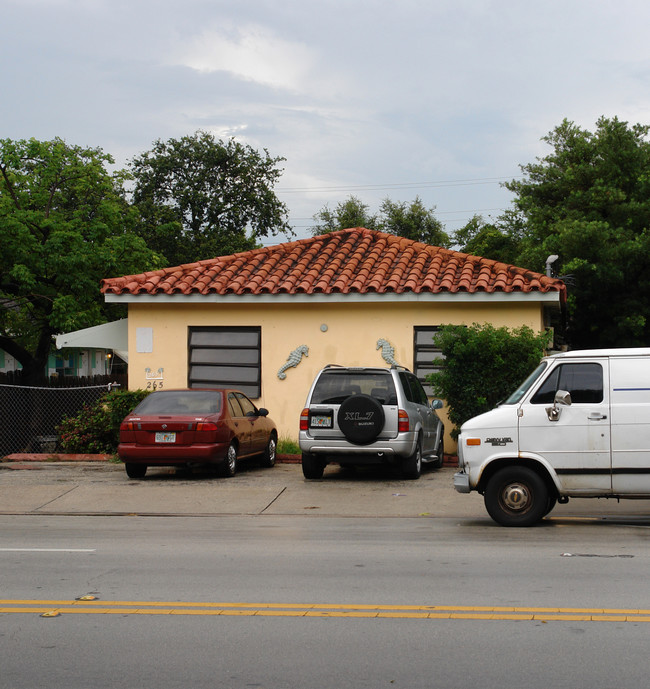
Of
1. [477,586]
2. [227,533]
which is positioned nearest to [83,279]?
[227,533]

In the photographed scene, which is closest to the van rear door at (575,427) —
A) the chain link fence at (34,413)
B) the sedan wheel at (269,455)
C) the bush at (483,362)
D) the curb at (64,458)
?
the bush at (483,362)

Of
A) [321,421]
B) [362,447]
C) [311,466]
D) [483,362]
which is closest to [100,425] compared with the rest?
[311,466]

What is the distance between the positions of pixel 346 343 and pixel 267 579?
37.7 feet

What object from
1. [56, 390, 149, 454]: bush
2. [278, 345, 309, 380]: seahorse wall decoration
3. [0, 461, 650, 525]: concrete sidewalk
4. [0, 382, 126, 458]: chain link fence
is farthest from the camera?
[0, 382, 126, 458]: chain link fence

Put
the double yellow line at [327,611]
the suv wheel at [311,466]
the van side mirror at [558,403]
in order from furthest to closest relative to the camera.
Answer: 1. the suv wheel at [311,466]
2. the van side mirror at [558,403]
3. the double yellow line at [327,611]

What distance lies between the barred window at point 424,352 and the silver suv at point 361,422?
359cm

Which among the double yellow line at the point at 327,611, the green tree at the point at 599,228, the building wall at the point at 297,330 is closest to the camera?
the double yellow line at the point at 327,611

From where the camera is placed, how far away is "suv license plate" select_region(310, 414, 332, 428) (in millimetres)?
14750

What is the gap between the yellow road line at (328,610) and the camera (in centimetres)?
655

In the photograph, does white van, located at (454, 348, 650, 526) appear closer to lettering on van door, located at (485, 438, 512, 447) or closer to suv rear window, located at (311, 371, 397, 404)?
lettering on van door, located at (485, 438, 512, 447)

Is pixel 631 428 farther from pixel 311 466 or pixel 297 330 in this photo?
pixel 297 330

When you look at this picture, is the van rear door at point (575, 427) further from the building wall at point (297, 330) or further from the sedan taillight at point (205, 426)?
the building wall at point (297, 330)

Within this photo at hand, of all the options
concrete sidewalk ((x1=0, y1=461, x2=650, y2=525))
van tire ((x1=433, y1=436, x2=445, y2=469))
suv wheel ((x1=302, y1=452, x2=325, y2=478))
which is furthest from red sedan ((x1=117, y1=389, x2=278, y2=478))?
van tire ((x1=433, y1=436, x2=445, y2=469))

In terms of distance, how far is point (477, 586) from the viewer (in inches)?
300
